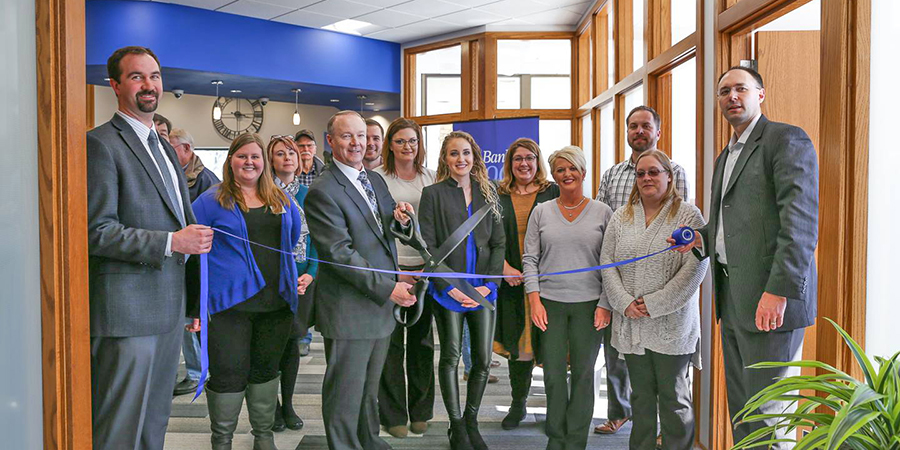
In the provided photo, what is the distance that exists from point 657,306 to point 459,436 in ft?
3.87

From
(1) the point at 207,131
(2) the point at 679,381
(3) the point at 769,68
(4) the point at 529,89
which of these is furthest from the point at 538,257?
(1) the point at 207,131

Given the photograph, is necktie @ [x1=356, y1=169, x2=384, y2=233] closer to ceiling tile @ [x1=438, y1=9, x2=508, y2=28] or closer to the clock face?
ceiling tile @ [x1=438, y1=9, x2=508, y2=28]

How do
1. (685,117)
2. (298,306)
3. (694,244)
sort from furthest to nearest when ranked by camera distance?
(685,117), (298,306), (694,244)

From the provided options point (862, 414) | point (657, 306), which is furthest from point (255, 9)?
point (862, 414)

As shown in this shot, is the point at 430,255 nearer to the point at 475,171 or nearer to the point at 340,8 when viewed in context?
the point at 475,171

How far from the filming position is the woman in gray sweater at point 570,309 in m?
3.04

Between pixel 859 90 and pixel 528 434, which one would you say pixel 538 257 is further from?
→ pixel 859 90

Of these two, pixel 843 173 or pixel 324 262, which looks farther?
pixel 324 262

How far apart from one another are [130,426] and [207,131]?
10.7 meters

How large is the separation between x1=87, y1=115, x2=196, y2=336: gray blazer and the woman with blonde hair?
132 centimetres

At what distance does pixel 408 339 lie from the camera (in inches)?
140

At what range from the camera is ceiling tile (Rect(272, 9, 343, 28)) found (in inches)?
318

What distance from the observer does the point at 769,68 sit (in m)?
3.30

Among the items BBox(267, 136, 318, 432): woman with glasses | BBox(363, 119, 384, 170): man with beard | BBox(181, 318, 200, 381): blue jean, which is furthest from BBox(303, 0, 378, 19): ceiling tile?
BBox(363, 119, 384, 170): man with beard
